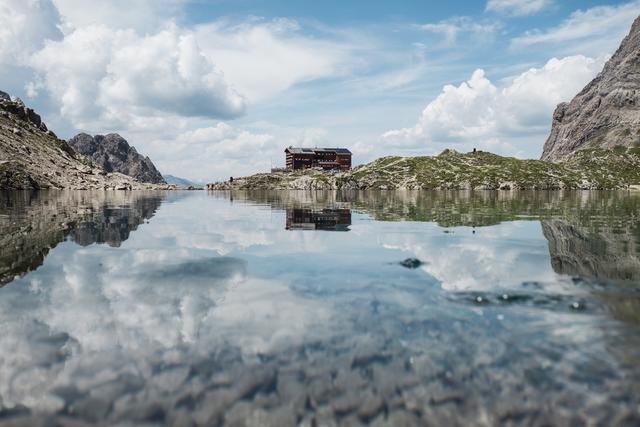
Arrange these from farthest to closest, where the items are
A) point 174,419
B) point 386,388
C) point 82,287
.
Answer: point 82,287 → point 386,388 → point 174,419

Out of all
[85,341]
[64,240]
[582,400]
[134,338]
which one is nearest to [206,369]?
[134,338]

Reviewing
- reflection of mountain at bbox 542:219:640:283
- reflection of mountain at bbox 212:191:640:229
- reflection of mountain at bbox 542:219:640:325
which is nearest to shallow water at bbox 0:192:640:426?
reflection of mountain at bbox 542:219:640:325

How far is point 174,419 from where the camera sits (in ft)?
31.0

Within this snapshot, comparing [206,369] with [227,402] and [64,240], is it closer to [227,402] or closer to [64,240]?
[227,402]

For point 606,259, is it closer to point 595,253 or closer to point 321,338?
point 595,253

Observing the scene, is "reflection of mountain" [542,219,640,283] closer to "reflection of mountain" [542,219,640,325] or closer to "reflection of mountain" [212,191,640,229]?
"reflection of mountain" [542,219,640,325]

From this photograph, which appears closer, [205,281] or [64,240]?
[205,281]

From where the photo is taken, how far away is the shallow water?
32.8 feet

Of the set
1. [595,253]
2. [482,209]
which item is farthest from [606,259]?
[482,209]

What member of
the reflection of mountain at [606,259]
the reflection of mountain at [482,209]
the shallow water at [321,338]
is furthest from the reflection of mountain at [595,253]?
the reflection of mountain at [482,209]

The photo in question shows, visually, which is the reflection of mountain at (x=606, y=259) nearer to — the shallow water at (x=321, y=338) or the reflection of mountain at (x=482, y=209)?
the shallow water at (x=321, y=338)

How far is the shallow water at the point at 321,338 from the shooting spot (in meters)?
9.98

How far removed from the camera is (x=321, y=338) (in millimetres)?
14438

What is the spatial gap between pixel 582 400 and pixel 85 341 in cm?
1447
